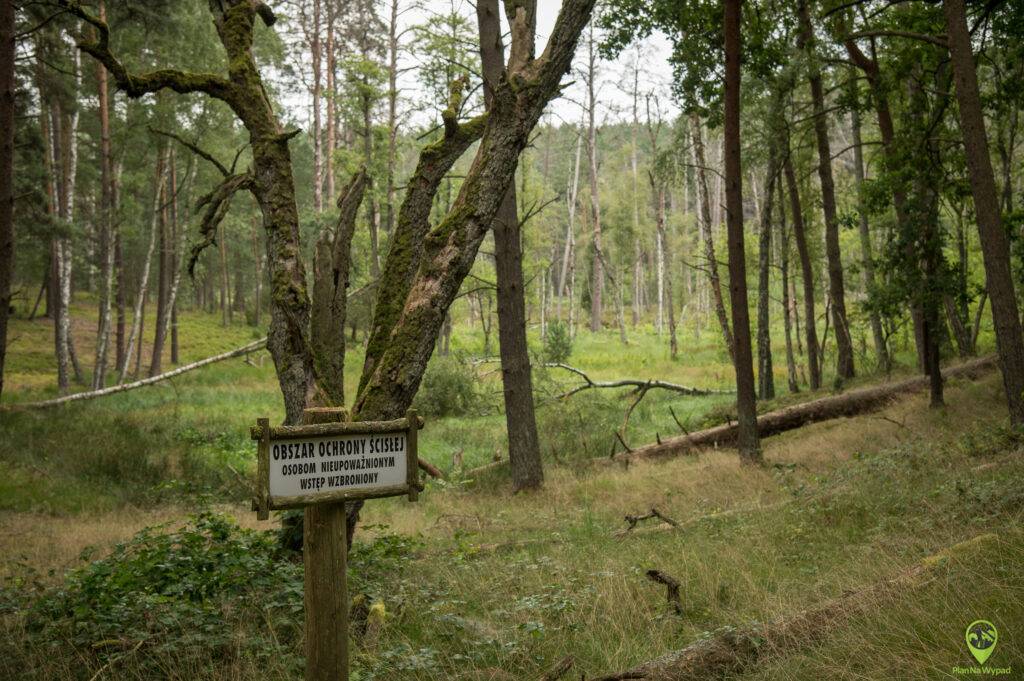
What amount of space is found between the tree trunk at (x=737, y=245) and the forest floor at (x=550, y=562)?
782 millimetres

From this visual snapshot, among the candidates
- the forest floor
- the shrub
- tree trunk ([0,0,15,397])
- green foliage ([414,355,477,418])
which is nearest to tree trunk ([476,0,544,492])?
the forest floor

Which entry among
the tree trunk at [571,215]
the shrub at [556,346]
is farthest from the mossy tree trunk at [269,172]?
the tree trunk at [571,215]

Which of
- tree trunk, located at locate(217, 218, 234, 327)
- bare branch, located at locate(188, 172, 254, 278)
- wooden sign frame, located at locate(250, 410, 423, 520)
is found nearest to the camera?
wooden sign frame, located at locate(250, 410, 423, 520)

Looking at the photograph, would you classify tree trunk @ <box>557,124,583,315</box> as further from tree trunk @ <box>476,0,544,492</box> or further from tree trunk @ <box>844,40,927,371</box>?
tree trunk @ <box>476,0,544,492</box>

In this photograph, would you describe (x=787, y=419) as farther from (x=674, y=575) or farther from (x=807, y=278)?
(x=674, y=575)

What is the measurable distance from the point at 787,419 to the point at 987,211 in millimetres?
5785

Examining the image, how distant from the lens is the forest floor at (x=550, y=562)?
3963 millimetres

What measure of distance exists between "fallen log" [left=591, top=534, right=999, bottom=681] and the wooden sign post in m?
1.37

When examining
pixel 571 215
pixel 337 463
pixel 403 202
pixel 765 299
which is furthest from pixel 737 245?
pixel 571 215

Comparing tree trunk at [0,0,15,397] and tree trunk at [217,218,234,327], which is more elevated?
tree trunk at [217,218,234,327]

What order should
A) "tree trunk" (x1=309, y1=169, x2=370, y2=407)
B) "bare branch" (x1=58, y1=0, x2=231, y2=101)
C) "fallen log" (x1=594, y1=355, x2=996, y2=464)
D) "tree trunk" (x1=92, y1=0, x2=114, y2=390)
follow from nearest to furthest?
"tree trunk" (x1=309, y1=169, x2=370, y2=407) < "bare branch" (x1=58, y1=0, x2=231, y2=101) < "fallen log" (x1=594, y1=355, x2=996, y2=464) < "tree trunk" (x1=92, y1=0, x2=114, y2=390)

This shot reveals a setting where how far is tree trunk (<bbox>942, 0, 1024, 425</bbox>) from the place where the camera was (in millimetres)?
8734

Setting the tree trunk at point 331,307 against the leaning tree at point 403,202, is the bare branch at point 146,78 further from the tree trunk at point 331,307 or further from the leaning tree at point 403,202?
the tree trunk at point 331,307

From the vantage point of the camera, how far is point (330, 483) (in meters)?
3.26
